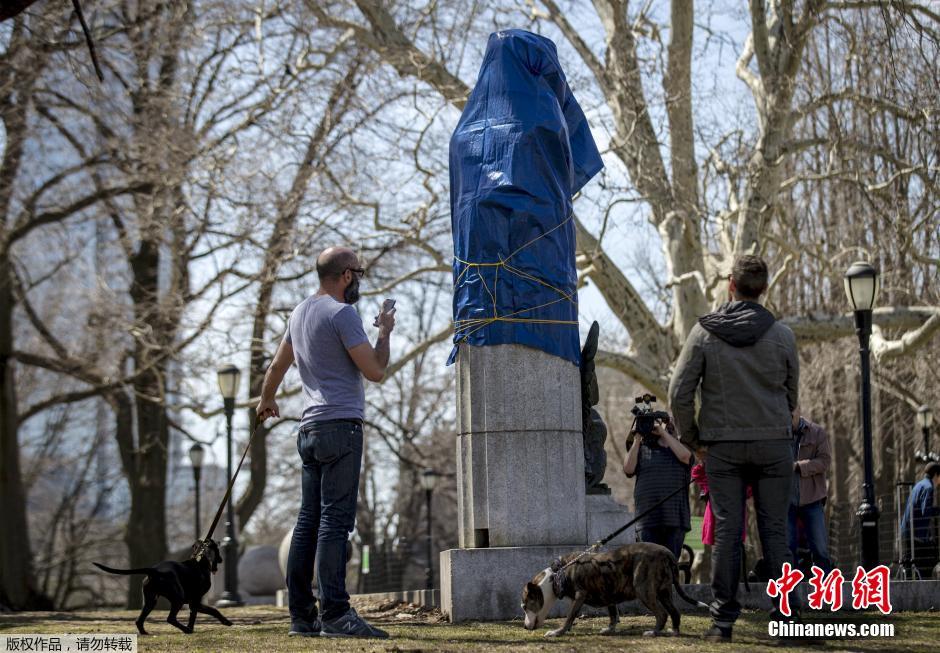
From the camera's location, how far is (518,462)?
28.5 ft

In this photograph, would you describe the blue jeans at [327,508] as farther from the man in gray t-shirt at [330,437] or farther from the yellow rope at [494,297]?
the yellow rope at [494,297]

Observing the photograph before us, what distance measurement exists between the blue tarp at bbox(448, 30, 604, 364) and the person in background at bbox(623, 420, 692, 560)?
99 cm

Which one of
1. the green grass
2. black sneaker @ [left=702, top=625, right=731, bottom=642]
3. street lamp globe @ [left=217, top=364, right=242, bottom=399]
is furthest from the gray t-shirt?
street lamp globe @ [left=217, top=364, right=242, bottom=399]

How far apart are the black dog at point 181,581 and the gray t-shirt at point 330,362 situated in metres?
1.44

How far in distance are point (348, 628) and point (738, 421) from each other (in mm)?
2475

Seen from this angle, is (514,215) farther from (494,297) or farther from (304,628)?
(304,628)

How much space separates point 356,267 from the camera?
7699mm

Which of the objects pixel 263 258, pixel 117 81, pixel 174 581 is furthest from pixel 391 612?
Answer: pixel 117 81

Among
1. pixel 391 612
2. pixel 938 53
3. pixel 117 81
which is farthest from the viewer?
pixel 117 81

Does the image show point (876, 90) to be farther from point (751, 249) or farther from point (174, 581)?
point (174, 581)

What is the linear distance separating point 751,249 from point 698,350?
1341cm

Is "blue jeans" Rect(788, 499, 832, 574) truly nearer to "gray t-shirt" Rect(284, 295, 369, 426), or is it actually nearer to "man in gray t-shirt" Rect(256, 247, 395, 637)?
"man in gray t-shirt" Rect(256, 247, 395, 637)

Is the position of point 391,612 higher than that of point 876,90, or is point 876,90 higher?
point 876,90

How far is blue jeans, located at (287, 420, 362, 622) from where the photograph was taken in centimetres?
725
